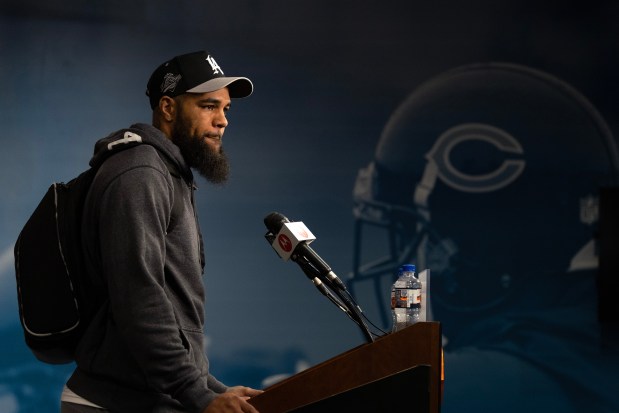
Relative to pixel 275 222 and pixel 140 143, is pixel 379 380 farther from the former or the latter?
pixel 140 143

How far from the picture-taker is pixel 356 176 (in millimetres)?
4566

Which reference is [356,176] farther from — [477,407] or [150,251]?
[150,251]

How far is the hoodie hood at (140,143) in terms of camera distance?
6.19 feet

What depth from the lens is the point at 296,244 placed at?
191cm

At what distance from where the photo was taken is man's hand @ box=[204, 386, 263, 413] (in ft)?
5.61

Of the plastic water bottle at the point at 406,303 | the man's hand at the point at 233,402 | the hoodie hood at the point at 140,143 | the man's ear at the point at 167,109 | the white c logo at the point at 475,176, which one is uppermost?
the white c logo at the point at 475,176

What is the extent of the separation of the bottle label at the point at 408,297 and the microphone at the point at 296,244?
0.62ft

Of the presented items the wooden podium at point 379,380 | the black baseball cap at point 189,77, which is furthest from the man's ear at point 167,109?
the wooden podium at point 379,380

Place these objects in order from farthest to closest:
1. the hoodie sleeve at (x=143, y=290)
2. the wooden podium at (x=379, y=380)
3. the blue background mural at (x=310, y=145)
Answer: the blue background mural at (x=310, y=145)
the hoodie sleeve at (x=143, y=290)
the wooden podium at (x=379, y=380)

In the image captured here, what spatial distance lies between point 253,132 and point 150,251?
289 centimetres

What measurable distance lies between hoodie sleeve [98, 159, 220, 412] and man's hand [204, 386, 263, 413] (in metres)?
0.02

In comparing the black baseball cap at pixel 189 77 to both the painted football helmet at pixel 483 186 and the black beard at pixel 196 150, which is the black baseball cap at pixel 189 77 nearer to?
the black beard at pixel 196 150

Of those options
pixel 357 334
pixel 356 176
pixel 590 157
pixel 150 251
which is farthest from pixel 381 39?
pixel 150 251

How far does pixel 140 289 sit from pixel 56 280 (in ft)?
0.67
